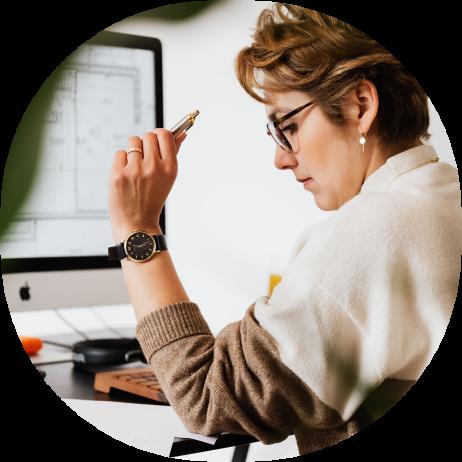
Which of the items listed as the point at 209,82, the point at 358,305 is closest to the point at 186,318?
the point at 358,305

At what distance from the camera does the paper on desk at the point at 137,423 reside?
731mm

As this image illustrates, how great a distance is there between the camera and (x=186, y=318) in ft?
2.29

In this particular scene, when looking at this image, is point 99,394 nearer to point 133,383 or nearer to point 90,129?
point 133,383

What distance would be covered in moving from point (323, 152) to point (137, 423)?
1.50 ft

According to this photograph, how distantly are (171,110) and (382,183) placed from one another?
0.61 m

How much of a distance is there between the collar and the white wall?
0.21m

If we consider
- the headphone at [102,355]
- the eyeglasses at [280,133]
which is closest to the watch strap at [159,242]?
the eyeglasses at [280,133]

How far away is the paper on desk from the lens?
28.8 inches

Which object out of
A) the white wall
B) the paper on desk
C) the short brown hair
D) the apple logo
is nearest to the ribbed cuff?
the paper on desk

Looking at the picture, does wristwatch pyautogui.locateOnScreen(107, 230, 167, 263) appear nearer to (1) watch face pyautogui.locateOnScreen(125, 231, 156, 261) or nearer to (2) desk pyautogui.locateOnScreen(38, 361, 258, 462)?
(1) watch face pyautogui.locateOnScreen(125, 231, 156, 261)

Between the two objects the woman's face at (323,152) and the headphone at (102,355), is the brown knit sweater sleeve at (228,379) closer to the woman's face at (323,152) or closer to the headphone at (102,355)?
the woman's face at (323,152)

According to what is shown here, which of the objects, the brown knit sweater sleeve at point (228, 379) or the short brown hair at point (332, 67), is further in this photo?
the short brown hair at point (332, 67)

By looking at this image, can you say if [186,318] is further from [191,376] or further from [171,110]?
[171,110]

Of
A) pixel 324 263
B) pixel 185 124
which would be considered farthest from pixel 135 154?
pixel 324 263
